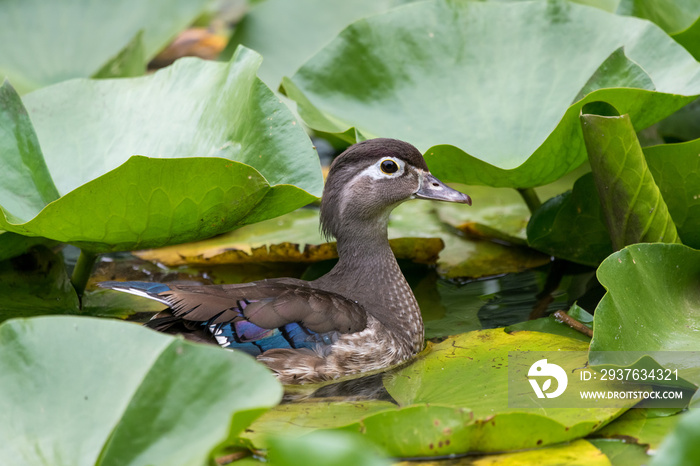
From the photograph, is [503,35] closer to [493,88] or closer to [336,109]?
[493,88]

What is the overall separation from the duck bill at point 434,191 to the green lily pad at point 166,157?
63 centimetres

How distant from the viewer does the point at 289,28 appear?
6781 millimetres

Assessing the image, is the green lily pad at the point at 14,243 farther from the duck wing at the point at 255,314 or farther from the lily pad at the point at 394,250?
the lily pad at the point at 394,250

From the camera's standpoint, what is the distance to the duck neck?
4.21 m

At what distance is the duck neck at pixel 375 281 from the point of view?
4211 millimetres

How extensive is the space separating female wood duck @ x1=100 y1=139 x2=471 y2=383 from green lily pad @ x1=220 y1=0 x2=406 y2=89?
2351 millimetres

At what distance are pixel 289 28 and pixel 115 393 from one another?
15.4ft

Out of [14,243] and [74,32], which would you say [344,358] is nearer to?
[14,243]

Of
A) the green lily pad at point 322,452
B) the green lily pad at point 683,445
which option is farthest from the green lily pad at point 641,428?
the green lily pad at point 322,452

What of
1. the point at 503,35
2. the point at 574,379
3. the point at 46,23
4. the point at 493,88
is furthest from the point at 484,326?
the point at 46,23

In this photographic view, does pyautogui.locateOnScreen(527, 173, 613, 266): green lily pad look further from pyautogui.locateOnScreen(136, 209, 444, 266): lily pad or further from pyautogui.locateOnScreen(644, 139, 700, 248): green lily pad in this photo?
pyautogui.locateOnScreen(136, 209, 444, 266): lily pad

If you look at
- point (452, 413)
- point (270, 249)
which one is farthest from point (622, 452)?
point (270, 249)

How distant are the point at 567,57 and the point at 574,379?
7.01 feet

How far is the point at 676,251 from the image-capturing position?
3.75 meters
